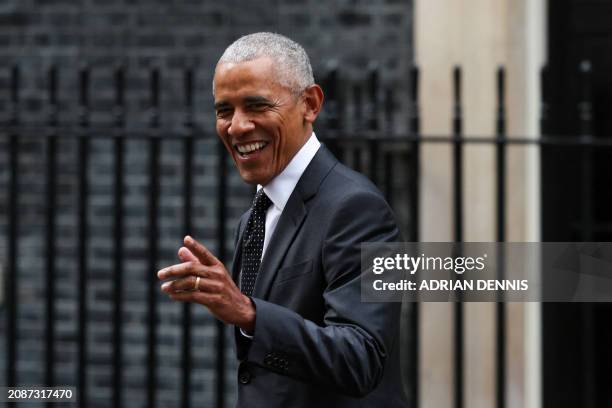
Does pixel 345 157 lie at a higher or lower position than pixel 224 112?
higher

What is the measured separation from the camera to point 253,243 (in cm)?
235

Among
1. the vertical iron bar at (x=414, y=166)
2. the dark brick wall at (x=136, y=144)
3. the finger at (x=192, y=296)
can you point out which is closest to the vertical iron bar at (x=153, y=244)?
the dark brick wall at (x=136, y=144)

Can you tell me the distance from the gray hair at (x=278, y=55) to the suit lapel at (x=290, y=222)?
19cm

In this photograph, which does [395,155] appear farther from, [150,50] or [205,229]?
[150,50]

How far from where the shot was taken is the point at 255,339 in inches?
80.6

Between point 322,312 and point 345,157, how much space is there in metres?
2.87

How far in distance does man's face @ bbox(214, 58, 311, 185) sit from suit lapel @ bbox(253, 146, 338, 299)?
0.06 m

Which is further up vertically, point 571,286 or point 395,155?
point 395,155

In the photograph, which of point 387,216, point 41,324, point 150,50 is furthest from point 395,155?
point 387,216

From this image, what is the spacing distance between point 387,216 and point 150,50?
3865 mm

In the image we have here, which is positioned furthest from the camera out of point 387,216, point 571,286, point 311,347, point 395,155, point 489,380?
point 395,155

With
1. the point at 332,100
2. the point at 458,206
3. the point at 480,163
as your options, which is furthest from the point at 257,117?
the point at 480,163

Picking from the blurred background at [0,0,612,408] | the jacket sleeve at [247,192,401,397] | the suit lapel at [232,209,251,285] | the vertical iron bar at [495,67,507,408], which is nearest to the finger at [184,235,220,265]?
the jacket sleeve at [247,192,401,397]

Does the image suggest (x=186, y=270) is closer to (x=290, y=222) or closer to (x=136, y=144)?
(x=290, y=222)
